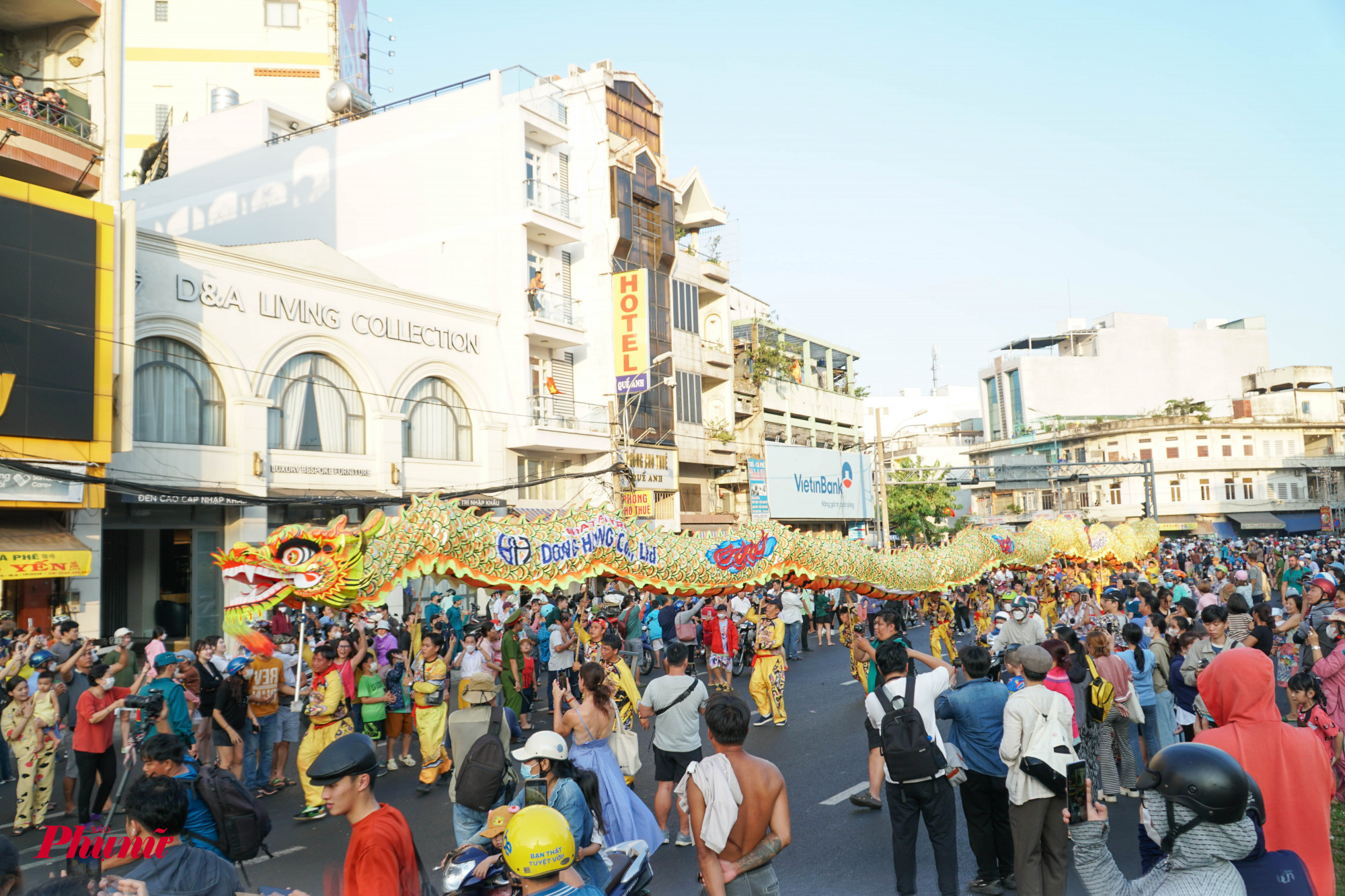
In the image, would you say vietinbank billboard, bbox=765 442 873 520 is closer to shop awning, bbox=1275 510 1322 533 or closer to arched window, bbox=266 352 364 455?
arched window, bbox=266 352 364 455

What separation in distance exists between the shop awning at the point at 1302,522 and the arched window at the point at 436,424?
56.2 m

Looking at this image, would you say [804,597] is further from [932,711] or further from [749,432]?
[749,432]

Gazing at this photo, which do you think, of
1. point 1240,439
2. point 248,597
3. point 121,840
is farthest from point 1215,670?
point 1240,439

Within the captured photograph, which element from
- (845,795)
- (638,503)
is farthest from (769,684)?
(638,503)

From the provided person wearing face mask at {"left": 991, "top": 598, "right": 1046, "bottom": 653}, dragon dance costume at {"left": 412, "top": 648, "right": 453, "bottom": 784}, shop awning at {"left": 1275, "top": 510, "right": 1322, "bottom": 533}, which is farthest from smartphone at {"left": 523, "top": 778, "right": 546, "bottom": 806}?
shop awning at {"left": 1275, "top": 510, "right": 1322, "bottom": 533}

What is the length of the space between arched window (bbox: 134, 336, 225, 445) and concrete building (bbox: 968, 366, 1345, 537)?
5041 cm

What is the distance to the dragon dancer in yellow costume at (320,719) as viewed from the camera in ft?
31.1

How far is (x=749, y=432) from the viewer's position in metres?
45.3

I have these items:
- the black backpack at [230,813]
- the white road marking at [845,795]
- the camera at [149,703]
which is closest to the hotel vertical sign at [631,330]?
the white road marking at [845,795]

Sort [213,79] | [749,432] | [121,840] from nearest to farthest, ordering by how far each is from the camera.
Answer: [121,840] < [213,79] < [749,432]

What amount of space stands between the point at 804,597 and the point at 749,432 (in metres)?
22.1

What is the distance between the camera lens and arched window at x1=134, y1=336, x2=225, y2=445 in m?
20.0

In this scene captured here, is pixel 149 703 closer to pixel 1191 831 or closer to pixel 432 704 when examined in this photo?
pixel 432 704

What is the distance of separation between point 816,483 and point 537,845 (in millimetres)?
44613
